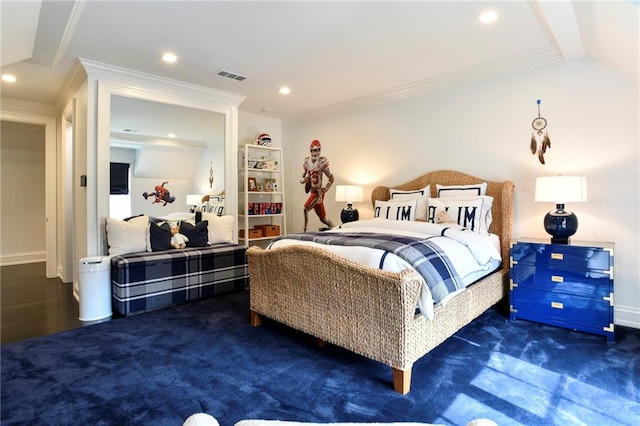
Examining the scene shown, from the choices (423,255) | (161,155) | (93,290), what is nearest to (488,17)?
(423,255)

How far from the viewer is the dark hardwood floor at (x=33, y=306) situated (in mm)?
2914

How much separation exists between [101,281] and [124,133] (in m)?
1.63

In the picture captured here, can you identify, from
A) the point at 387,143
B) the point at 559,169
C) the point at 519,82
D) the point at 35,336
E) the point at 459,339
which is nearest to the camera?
the point at 459,339

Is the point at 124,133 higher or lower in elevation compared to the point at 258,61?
lower

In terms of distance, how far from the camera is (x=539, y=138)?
3248mm

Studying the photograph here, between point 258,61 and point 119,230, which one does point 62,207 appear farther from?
point 258,61

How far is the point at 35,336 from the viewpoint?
276 cm

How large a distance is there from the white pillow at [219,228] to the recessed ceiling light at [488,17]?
10.9 ft

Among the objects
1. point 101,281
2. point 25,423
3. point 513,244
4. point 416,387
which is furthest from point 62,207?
point 513,244

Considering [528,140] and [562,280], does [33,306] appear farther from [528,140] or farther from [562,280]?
[528,140]

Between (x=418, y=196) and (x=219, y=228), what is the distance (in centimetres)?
240

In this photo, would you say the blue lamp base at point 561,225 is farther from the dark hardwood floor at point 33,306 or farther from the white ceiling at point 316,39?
the dark hardwood floor at point 33,306

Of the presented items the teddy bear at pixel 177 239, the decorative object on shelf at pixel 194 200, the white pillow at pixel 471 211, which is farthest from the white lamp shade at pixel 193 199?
the white pillow at pixel 471 211

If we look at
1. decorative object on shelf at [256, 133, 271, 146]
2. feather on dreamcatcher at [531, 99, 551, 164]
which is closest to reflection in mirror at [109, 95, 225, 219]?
decorative object on shelf at [256, 133, 271, 146]
